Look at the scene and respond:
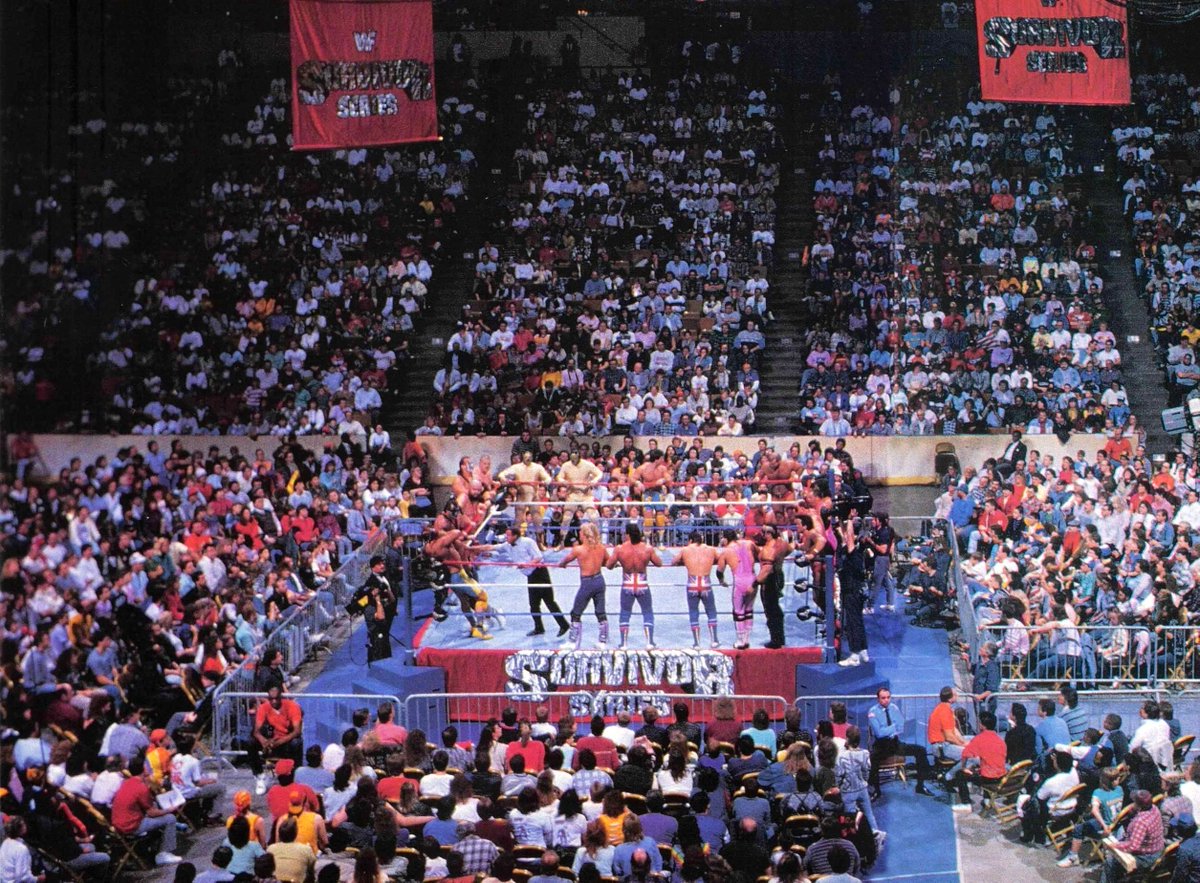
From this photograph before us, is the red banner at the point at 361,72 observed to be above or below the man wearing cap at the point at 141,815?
above

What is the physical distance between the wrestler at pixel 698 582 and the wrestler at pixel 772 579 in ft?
1.82

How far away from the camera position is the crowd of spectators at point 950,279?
25.1 m

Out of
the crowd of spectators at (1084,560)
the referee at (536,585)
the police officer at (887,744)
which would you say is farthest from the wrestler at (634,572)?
the crowd of spectators at (1084,560)

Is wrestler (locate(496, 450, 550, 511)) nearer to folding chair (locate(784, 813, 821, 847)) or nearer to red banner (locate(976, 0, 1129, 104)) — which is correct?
red banner (locate(976, 0, 1129, 104))

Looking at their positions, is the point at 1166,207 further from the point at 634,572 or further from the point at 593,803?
the point at 593,803

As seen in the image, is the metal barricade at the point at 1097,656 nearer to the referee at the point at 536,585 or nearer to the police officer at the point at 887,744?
the police officer at the point at 887,744

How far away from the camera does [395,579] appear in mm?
17672

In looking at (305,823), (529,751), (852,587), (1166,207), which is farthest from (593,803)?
(1166,207)

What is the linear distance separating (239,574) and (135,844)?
20.1 feet

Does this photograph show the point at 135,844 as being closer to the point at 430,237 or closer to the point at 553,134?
the point at 430,237

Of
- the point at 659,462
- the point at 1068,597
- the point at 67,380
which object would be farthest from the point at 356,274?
the point at 1068,597

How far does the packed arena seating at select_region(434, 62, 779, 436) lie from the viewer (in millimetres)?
25641

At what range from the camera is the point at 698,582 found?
1628cm

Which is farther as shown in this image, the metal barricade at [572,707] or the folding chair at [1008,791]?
the metal barricade at [572,707]
